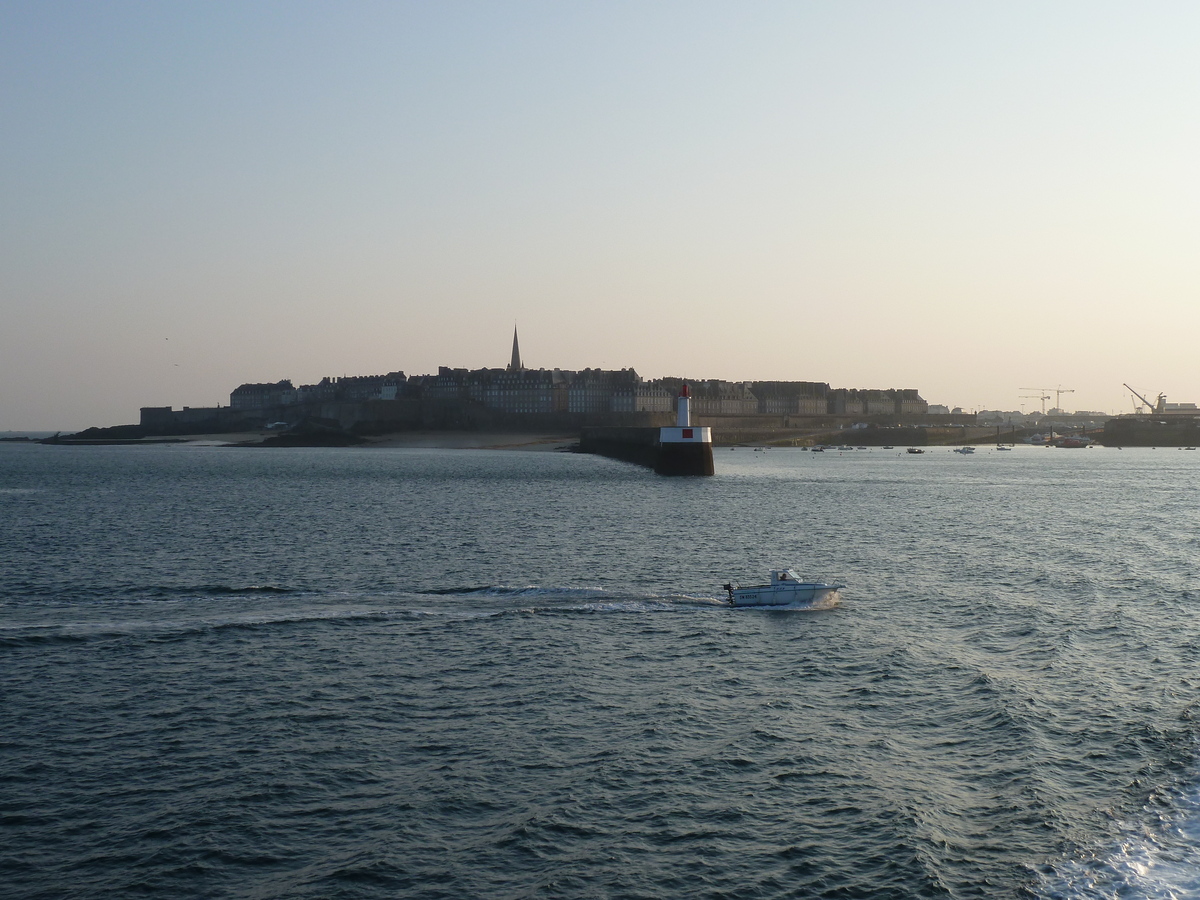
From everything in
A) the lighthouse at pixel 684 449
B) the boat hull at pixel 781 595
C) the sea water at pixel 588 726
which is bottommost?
the sea water at pixel 588 726

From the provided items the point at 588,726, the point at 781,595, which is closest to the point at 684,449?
the point at 781,595

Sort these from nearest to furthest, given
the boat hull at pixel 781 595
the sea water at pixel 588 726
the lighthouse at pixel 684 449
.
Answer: the sea water at pixel 588 726
the boat hull at pixel 781 595
the lighthouse at pixel 684 449

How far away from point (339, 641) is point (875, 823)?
45.2 ft

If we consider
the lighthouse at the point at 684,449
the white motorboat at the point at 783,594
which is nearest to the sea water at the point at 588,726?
the white motorboat at the point at 783,594

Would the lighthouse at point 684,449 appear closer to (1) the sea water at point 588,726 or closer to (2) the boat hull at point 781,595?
(1) the sea water at point 588,726

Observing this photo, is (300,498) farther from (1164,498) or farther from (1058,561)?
(1164,498)

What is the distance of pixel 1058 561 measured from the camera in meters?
39.2

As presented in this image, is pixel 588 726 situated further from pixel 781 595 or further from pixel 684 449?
pixel 684 449

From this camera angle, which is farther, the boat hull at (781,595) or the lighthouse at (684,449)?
the lighthouse at (684,449)

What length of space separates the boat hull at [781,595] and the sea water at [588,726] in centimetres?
73

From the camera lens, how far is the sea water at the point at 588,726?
Result: 1243cm

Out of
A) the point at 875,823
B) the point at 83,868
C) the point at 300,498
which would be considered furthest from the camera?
the point at 300,498

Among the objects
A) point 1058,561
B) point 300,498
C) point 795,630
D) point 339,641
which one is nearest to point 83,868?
point 339,641

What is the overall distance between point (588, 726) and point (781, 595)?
11.7 metres
